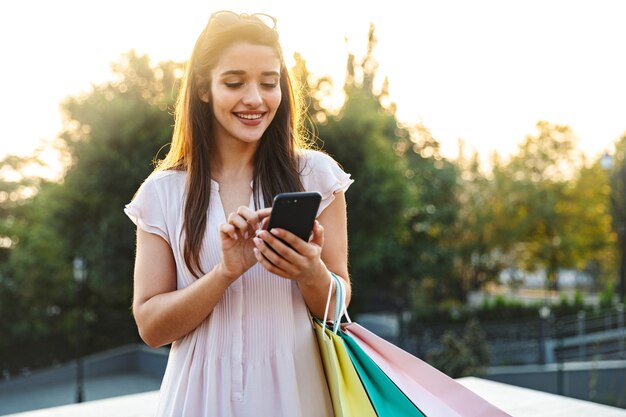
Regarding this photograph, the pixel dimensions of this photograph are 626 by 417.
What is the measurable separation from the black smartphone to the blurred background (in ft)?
25.8

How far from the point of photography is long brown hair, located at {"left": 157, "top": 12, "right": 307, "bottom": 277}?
1356 mm

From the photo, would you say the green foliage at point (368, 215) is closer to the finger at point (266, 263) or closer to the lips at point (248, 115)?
the lips at point (248, 115)

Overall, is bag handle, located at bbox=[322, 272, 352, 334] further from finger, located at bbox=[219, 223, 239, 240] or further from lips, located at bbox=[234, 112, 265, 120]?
lips, located at bbox=[234, 112, 265, 120]

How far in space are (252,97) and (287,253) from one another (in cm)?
38

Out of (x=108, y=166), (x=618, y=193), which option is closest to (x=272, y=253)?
(x=108, y=166)

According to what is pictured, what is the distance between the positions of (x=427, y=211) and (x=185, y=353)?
897 inches

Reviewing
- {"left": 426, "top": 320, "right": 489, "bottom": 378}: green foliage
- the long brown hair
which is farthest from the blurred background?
the long brown hair

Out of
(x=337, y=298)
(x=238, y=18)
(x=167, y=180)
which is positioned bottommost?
(x=337, y=298)

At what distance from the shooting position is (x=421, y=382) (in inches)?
56.6

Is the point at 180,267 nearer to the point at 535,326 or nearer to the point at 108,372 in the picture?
the point at 535,326

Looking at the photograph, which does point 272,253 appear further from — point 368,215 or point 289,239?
point 368,215

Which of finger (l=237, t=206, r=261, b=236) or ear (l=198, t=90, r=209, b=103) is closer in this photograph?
finger (l=237, t=206, r=261, b=236)

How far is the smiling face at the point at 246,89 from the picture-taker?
135 centimetres

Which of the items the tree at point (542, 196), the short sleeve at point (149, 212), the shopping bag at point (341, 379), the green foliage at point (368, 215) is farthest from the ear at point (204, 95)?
A: the tree at point (542, 196)
